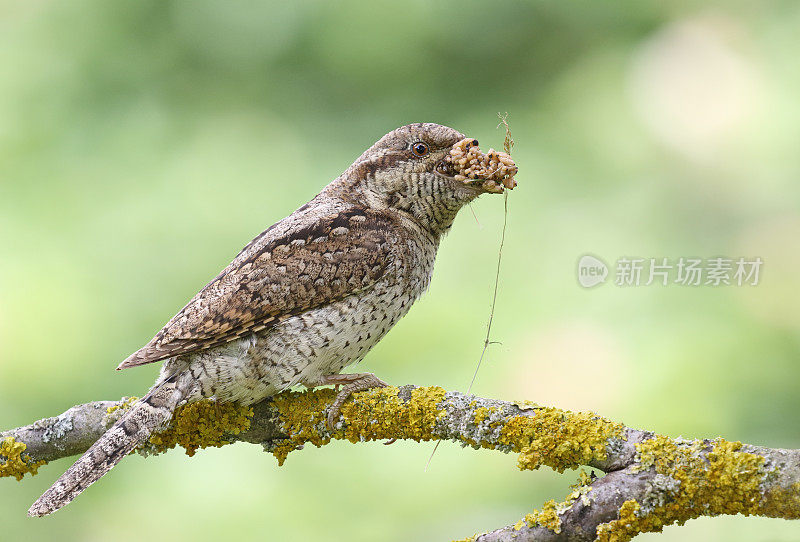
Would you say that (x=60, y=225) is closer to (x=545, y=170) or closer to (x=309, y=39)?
(x=309, y=39)

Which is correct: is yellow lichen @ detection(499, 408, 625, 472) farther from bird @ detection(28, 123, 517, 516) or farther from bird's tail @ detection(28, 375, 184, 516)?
bird's tail @ detection(28, 375, 184, 516)

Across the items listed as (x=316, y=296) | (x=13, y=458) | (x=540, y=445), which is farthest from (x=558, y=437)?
(x=13, y=458)

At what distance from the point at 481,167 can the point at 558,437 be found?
1009 mm

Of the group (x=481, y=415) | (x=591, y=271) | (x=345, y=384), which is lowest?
(x=481, y=415)

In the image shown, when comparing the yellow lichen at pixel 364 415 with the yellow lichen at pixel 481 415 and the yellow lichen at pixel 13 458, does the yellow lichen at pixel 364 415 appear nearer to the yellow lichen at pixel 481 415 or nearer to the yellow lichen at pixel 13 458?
the yellow lichen at pixel 481 415

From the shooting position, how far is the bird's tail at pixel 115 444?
2615 mm

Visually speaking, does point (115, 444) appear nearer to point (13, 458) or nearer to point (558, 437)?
point (13, 458)

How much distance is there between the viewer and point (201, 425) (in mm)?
2969

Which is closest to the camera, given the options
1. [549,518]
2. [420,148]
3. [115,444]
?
[549,518]

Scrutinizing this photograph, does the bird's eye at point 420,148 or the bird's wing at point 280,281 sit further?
the bird's eye at point 420,148

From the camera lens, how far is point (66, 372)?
4.67 m

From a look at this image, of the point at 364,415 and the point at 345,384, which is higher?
the point at 345,384

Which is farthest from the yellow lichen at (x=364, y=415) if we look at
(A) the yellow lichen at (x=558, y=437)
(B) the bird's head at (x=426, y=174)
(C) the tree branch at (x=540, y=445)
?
(B) the bird's head at (x=426, y=174)

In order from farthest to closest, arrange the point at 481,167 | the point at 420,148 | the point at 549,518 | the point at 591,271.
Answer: the point at 591,271
the point at 420,148
the point at 481,167
the point at 549,518
